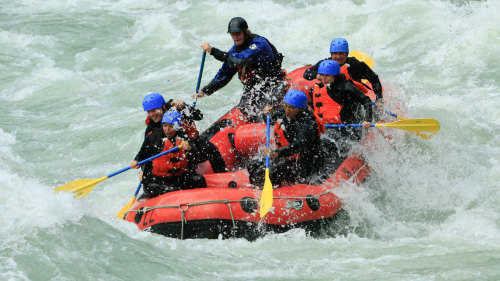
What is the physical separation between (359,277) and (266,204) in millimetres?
1063

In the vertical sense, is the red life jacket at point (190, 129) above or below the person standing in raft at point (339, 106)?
below

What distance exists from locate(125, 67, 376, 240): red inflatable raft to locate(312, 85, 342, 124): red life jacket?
63 cm

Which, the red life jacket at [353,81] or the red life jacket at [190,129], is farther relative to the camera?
the red life jacket at [353,81]

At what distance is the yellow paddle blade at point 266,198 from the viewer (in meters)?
5.57

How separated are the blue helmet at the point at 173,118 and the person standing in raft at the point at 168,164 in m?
0.01

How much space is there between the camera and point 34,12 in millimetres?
15016

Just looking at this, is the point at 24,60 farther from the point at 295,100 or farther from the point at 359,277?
the point at 359,277

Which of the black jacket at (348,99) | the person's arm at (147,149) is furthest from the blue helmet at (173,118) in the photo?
the black jacket at (348,99)

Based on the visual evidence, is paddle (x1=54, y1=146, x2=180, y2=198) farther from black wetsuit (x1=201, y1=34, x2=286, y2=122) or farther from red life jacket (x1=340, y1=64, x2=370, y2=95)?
red life jacket (x1=340, y1=64, x2=370, y2=95)

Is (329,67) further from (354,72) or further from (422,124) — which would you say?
(422,124)

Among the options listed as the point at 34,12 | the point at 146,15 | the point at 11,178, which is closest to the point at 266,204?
the point at 11,178

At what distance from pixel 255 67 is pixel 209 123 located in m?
2.16

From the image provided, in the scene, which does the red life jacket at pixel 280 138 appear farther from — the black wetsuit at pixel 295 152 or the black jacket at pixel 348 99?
the black jacket at pixel 348 99

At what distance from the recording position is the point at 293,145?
5.90m
